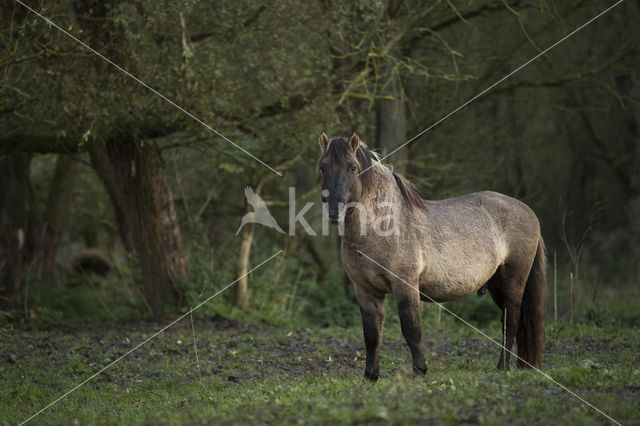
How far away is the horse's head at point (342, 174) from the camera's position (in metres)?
5.82

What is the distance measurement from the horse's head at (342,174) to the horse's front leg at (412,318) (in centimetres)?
94

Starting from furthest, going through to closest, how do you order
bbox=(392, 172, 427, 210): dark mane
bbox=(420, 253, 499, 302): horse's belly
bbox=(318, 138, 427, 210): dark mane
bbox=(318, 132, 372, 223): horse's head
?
bbox=(392, 172, 427, 210): dark mane < bbox=(420, 253, 499, 302): horse's belly < bbox=(318, 138, 427, 210): dark mane < bbox=(318, 132, 372, 223): horse's head

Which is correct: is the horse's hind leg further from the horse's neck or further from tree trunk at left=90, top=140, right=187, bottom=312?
tree trunk at left=90, top=140, right=187, bottom=312

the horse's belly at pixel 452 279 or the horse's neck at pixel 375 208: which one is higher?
the horse's neck at pixel 375 208

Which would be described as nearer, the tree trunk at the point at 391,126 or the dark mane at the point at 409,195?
the dark mane at the point at 409,195

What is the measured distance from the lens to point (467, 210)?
7.27m

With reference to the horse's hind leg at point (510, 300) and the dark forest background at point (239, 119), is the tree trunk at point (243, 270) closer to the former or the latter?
the dark forest background at point (239, 119)

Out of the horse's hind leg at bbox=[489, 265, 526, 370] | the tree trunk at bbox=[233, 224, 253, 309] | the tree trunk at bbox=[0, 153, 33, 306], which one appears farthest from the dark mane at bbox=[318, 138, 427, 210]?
the tree trunk at bbox=[0, 153, 33, 306]

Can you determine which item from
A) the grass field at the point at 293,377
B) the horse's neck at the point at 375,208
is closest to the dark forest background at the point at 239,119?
the grass field at the point at 293,377

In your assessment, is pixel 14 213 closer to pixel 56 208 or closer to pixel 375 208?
pixel 56 208

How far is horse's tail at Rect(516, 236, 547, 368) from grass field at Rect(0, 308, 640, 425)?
0.39m

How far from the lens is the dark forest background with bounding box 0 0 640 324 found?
9688 mm

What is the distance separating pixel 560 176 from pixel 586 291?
12432mm

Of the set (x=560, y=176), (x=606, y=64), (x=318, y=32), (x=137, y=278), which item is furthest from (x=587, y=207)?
(x=137, y=278)
